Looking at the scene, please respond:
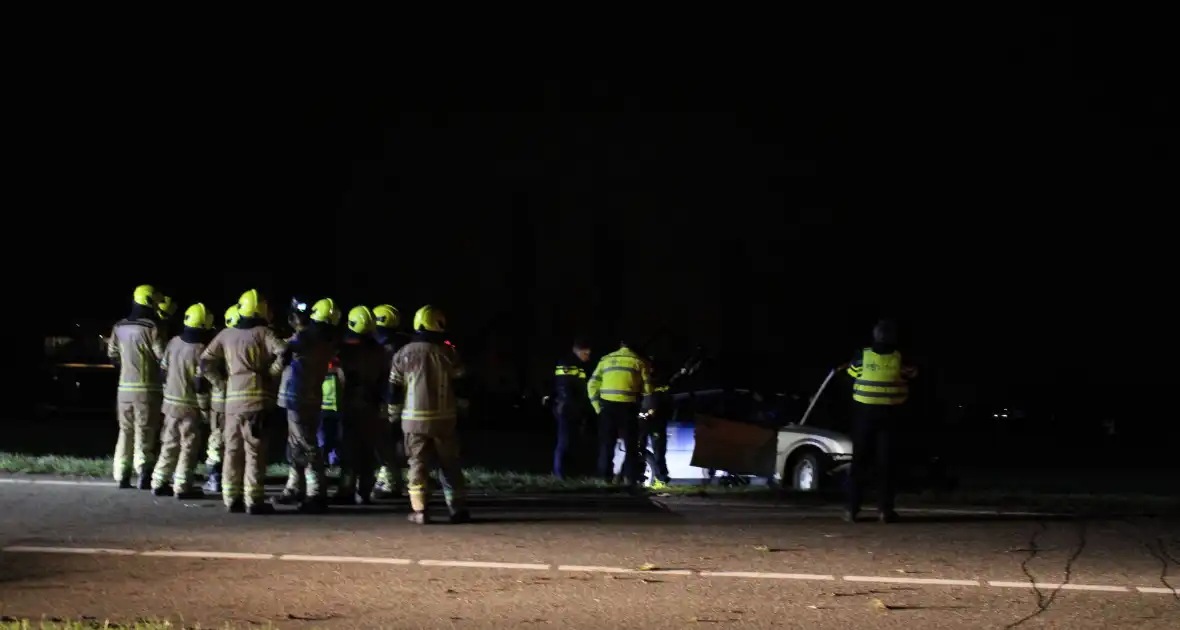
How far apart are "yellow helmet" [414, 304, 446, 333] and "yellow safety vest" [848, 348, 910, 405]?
12.5ft

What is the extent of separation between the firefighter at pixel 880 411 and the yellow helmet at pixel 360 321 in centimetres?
471

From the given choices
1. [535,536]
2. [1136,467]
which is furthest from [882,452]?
[1136,467]

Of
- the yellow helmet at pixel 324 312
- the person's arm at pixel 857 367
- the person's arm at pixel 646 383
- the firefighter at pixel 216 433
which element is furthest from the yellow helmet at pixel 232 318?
the person's arm at pixel 857 367

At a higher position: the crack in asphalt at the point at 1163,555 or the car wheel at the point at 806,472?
the car wheel at the point at 806,472

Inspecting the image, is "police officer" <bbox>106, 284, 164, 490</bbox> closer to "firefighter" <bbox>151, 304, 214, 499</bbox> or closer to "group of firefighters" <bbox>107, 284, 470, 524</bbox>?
"group of firefighters" <bbox>107, 284, 470, 524</bbox>

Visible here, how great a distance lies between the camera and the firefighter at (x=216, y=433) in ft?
43.5

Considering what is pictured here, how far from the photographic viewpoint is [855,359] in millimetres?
13070

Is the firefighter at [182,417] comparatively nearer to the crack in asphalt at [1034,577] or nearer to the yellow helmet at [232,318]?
the yellow helmet at [232,318]

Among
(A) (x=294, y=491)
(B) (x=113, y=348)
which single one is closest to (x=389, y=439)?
(A) (x=294, y=491)

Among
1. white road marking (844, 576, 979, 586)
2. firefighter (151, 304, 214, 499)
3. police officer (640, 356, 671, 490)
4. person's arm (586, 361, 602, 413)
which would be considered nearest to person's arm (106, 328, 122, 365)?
firefighter (151, 304, 214, 499)

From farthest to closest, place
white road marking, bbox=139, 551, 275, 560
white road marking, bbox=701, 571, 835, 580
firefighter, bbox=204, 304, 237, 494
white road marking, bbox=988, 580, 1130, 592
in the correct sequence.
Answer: firefighter, bbox=204, 304, 237, 494 → white road marking, bbox=139, 551, 275, 560 → white road marking, bbox=701, 571, 835, 580 → white road marking, bbox=988, 580, 1130, 592

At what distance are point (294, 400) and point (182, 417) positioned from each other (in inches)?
62.3

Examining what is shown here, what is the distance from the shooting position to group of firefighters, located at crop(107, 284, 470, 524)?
40.2ft

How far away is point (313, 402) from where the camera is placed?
12836 millimetres
